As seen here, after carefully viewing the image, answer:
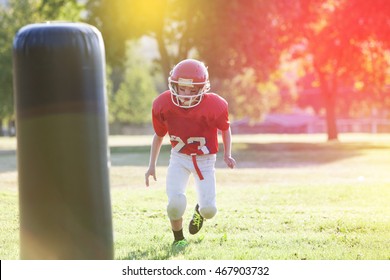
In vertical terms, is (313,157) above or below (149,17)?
below

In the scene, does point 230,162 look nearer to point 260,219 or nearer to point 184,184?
point 184,184

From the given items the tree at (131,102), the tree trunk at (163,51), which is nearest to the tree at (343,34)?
the tree trunk at (163,51)

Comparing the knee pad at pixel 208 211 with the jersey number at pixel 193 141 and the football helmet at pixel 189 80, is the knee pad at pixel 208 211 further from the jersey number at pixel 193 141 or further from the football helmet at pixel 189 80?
the football helmet at pixel 189 80

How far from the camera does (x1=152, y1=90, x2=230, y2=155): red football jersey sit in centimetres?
763

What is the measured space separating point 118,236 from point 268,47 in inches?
979

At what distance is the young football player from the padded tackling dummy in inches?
81.2

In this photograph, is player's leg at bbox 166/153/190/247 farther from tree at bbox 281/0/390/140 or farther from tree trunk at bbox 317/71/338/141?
tree trunk at bbox 317/71/338/141

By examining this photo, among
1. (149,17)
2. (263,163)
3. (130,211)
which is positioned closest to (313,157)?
(263,163)

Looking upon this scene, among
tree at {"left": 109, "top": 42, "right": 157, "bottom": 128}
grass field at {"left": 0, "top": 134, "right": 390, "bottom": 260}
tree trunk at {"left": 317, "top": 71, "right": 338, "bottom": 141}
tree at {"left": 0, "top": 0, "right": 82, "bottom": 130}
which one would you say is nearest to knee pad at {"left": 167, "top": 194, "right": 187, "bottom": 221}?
grass field at {"left": 0, "top": 134, "right": 390, "bottom": 260}

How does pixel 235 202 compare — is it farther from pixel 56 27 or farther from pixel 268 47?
pixel 268 47

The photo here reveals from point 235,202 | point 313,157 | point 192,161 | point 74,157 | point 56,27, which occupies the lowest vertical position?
point 313,157

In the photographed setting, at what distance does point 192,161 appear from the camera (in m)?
7.86

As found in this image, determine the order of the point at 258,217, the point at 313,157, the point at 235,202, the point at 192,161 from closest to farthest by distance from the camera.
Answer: the point at 192,161 < the point at 258,217 < the point at 235,202 < the point at 313,157

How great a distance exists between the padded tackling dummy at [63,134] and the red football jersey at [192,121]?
7.19ft
